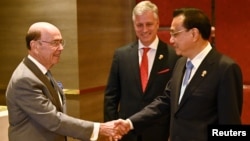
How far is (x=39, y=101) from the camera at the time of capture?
6.91 feet

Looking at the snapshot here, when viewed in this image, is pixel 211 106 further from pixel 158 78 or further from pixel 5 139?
pixel 5 139

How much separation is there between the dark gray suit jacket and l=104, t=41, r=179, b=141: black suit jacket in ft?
2.18

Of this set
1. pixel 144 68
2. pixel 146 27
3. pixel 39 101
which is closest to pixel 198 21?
pixel 146 27

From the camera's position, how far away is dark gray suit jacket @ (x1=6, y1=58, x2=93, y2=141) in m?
2.11

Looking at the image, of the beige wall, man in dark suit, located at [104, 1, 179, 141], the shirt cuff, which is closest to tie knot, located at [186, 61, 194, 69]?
A: man in dark suit, located at [104, 1, 179, 141]

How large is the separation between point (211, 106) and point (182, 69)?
0.98 ft

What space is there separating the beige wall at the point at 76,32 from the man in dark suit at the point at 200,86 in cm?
147

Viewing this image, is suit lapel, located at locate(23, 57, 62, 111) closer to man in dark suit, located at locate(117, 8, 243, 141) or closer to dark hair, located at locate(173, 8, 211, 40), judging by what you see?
man in dark suit, located at locate(117, 8, 243, 141)

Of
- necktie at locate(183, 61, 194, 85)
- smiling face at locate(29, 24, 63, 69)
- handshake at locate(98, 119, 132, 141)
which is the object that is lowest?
handshake at locate(98, 119, 132, 141)

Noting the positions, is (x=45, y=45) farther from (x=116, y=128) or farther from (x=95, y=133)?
(x=116, y=128)

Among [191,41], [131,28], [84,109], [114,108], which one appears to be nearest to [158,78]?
[114,108]

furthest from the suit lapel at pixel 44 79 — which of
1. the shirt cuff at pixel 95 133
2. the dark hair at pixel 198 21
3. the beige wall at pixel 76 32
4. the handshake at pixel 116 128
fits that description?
the beige wall at pixel 76 32

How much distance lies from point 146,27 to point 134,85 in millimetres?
402

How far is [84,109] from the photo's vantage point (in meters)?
3.70
